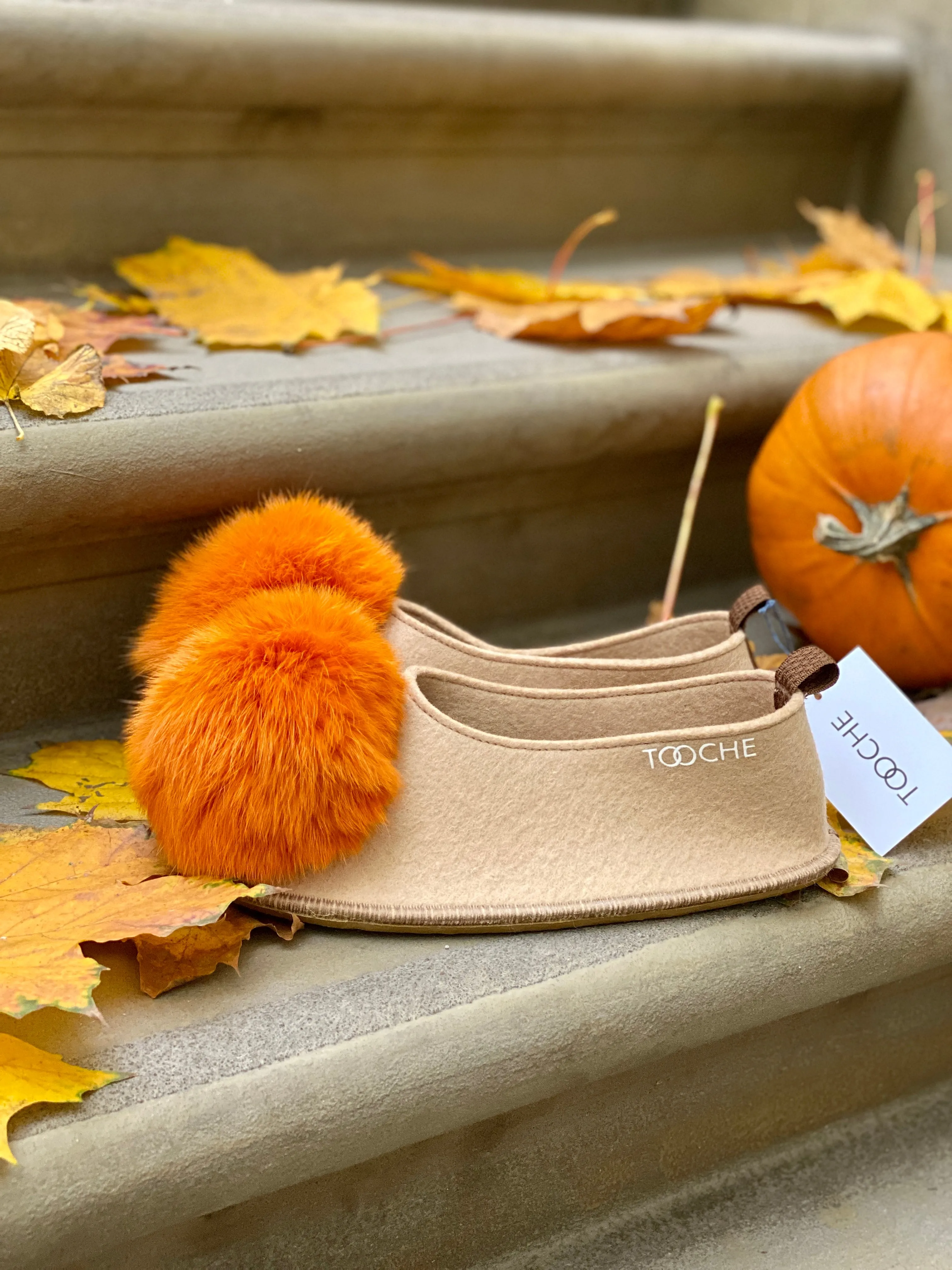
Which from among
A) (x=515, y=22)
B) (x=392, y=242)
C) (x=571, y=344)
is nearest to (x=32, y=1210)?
(x=571, y=344)

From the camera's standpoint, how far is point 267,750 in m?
0.60

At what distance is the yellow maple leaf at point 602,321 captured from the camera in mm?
948

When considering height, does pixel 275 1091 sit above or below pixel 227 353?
below

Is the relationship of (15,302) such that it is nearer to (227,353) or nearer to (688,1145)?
(227,353)

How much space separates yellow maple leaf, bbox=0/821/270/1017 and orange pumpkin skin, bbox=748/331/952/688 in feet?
1.71

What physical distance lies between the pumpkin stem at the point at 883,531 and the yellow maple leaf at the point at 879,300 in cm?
28

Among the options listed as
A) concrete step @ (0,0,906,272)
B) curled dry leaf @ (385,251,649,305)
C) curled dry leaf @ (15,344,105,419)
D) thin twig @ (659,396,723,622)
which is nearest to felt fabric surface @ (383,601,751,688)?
thin twig @ (659,396,723,622)

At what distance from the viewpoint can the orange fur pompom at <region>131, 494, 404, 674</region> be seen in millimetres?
674

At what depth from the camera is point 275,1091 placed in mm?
543

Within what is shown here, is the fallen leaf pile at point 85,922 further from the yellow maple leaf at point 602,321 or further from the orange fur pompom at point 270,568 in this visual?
the yellow maple leaf at point 602,321

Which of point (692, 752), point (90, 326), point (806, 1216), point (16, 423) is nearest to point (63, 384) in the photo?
point (16, 423)

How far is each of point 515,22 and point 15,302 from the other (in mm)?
597

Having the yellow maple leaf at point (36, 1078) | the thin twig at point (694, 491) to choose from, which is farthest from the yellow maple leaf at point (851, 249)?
the yellow maple leaf at point (36, 1078)

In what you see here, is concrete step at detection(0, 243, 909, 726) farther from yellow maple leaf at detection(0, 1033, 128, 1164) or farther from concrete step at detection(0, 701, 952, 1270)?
yellow maple leaf at detection(0, 1033, 128, 1164)
